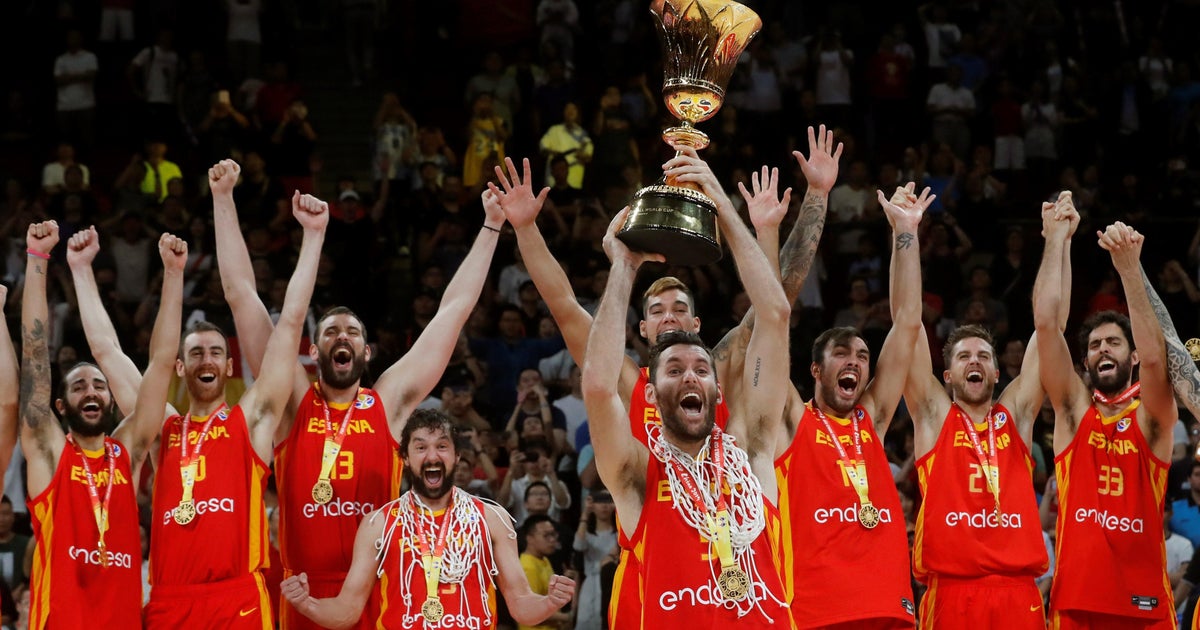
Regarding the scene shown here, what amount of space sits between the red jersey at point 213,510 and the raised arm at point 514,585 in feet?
3.85

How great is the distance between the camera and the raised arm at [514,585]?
7.43 metres

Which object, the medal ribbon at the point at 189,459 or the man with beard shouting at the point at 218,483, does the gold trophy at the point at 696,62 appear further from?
the medal ribbon at the point at 189,459

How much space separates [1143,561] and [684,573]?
317 cm

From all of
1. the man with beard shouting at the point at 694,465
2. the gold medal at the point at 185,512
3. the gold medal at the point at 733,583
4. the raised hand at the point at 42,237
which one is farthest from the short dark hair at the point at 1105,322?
the raised hand at the point at 42,237

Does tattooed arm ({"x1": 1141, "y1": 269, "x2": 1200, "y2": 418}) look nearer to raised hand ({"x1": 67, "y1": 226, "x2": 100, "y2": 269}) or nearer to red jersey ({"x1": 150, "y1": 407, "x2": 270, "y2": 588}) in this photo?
red jersey ({"x1": 150, "y1": 407, "x2": 270, "y2": 588})

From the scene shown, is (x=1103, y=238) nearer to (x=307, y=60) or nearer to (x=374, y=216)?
(x=374, y=216)

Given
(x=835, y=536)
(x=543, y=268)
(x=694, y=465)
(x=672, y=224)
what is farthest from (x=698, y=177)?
(x=835, y=536)

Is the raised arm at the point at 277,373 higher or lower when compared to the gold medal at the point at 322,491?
higher

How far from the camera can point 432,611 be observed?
287 inches

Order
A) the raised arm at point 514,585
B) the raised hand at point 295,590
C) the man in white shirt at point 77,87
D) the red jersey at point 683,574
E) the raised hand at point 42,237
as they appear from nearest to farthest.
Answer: the red jersey at point 683,574, the raised hand at point 295,590, the raised arm at point 514,585, the raised hand at point 42,237, the man in white shirt at point 77,87

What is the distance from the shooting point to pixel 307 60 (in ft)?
58.8

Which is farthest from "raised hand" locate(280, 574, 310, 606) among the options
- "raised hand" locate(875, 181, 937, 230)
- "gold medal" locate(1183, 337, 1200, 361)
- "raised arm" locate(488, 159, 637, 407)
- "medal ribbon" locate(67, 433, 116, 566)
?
"gold medal" locate(1183, 337, 1200, 361)

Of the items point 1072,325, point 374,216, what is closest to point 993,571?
point 1072,325

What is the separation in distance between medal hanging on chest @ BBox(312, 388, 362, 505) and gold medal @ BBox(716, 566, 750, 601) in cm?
265
